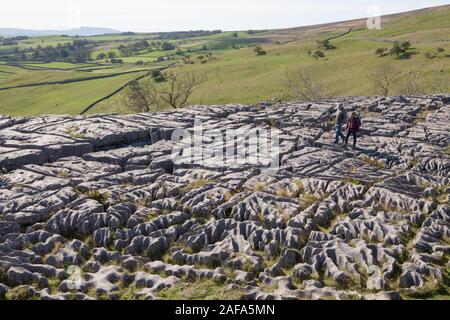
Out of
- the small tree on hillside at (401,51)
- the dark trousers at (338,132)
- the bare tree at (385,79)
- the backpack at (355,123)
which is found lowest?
the dark trousers at (338,132)

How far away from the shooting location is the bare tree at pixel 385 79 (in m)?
81.0

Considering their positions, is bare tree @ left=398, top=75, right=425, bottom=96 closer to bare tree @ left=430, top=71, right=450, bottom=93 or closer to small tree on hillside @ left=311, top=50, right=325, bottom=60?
bare tree @ left=430, top=71, right=450, bottom=93

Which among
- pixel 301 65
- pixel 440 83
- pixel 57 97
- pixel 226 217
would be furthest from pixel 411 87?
pixel 57 97

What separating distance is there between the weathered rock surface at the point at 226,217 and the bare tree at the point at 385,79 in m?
44.1

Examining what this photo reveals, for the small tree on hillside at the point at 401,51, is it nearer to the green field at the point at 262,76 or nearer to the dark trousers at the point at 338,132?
the green field at the point at 262,76

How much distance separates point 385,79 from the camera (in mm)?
81000

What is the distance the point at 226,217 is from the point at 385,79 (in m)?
66.9

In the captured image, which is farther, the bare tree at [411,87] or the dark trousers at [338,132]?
the bare tree at [411,87]

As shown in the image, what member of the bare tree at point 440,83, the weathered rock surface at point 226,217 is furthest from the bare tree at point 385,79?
the weathered rock surface at point 226,217

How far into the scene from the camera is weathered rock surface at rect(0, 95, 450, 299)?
19375 millimetres

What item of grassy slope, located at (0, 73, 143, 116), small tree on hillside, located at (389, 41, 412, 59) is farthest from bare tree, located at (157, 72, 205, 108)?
small tree on hillside, located at (389, 41, 412, 59)

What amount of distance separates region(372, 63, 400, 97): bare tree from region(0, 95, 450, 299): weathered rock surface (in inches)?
1735

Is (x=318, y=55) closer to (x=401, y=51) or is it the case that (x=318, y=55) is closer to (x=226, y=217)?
(x=401, y=51)

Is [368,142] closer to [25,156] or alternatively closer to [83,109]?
[25,156]
